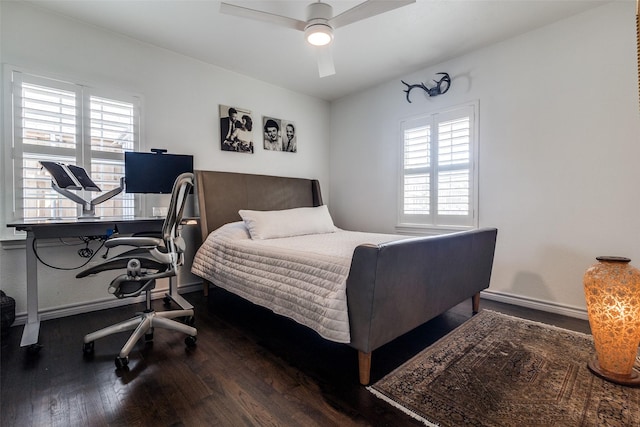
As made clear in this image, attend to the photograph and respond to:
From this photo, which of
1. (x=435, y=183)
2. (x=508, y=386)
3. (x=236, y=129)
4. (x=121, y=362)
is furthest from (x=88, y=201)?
(x=435, y=183)

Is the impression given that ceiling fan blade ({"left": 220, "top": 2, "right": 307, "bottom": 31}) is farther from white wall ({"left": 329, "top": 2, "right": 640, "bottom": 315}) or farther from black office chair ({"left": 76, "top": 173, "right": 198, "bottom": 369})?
white wall ({"left": 329, "top": 2, "right": 640, "bottom": 315})

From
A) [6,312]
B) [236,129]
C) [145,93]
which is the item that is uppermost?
[145,93]

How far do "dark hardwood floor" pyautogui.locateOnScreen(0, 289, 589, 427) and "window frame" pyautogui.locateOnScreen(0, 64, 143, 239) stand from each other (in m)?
1.01

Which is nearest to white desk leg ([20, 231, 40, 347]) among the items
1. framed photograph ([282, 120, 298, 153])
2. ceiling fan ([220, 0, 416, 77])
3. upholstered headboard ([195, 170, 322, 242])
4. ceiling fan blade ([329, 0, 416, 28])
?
upholstered headboard ([195, 170, 322, 242])

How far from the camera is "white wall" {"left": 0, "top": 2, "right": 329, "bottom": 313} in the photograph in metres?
2.36


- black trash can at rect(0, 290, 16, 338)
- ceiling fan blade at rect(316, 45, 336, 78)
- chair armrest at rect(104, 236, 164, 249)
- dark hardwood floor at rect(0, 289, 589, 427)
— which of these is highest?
ceiling fan blade at rect(316, 45, 336, 78)

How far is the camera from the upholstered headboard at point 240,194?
319 cm

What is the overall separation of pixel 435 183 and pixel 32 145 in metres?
3.86

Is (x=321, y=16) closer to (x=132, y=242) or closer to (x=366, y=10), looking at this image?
(x=366, y=10)

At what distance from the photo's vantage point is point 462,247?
220cm

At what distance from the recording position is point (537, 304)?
2758mm

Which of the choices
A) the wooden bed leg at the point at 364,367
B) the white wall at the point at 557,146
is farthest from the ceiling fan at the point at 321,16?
the wooden bed leg at the point at 364,367

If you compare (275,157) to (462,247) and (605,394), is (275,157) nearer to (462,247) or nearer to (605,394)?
(462,247)

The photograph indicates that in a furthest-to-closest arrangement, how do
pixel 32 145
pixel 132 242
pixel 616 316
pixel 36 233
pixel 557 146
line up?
pixel 557 146 → pixel 32 145 → pixel 36 233 → pixel 132 242 → pixel 616 316
